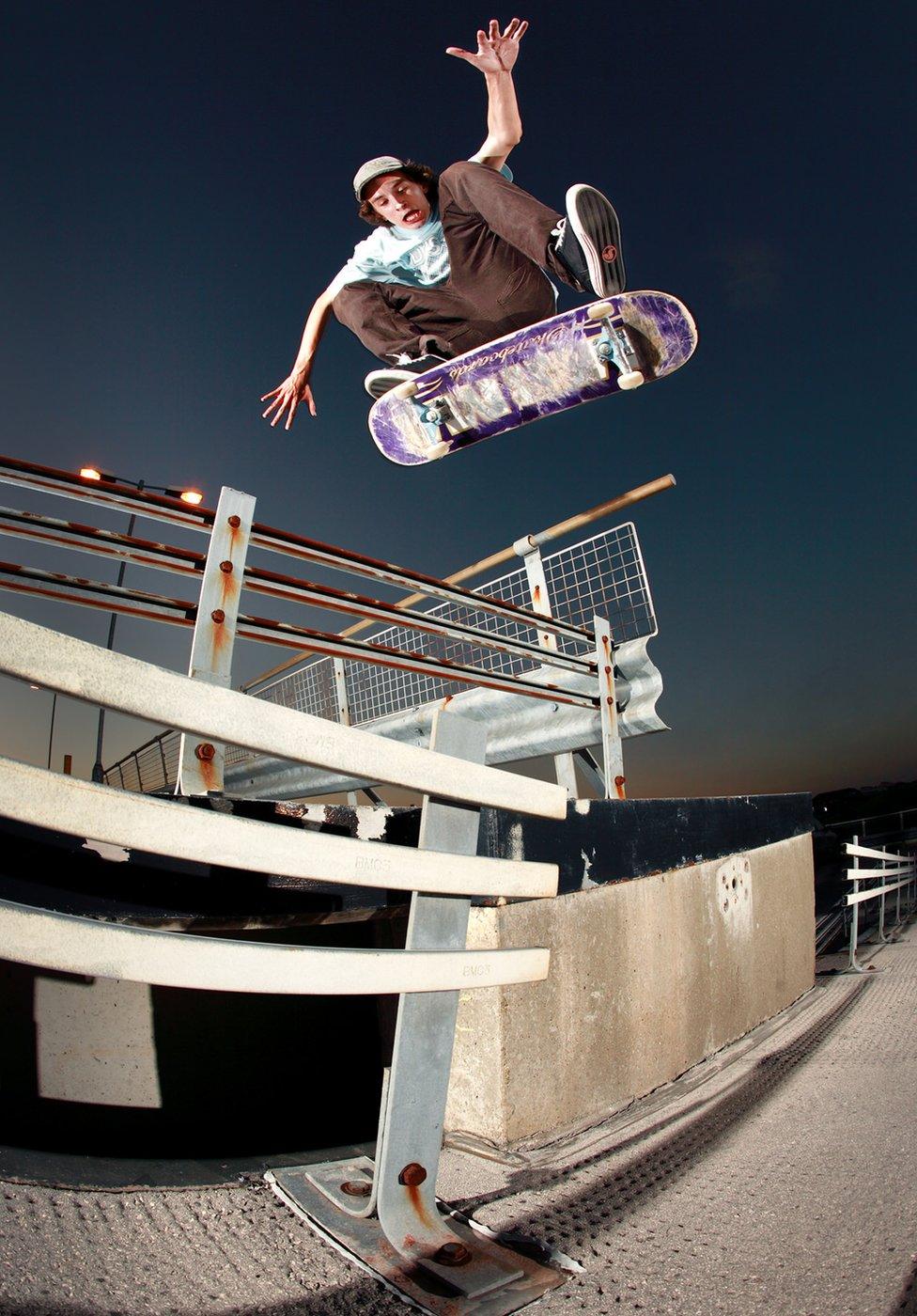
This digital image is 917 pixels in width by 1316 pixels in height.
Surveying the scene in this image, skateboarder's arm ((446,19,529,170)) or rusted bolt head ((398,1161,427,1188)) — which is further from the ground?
skateboarder's arm ((446,19,529,170))

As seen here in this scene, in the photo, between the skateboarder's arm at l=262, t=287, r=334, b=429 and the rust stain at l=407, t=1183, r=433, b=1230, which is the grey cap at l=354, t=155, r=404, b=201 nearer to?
the skateboarder's arm at l=262, t=287, r=334, b=429

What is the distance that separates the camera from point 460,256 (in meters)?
6.60

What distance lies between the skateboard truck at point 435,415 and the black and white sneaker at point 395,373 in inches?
3.4

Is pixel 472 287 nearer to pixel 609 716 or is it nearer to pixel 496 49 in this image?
pixel 496 49

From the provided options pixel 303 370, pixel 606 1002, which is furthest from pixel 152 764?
pixel 606 1002

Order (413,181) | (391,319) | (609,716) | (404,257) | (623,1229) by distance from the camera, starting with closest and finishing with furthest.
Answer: (623,1229) → (609,716) → (413,181) → (404,257) → (391,319)

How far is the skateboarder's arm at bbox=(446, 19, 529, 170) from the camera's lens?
18.4 feet

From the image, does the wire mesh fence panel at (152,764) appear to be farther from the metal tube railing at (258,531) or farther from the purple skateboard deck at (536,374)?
the metal tube railing at (258,531)

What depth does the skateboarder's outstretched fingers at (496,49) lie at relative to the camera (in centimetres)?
559

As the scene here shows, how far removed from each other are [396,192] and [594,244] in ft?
8.61

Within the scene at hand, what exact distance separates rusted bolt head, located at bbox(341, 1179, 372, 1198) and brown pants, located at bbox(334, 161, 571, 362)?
239 inches

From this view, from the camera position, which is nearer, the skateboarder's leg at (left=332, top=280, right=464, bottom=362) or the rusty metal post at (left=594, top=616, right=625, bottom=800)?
the rusty metal post at (left=594, top=616, right=625, bottom=800)

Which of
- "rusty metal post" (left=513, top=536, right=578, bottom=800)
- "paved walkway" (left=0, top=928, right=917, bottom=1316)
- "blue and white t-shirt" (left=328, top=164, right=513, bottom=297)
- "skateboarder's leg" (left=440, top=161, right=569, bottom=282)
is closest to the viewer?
"paved walkway" (left=0, top=928, right=917, bottom=1316)

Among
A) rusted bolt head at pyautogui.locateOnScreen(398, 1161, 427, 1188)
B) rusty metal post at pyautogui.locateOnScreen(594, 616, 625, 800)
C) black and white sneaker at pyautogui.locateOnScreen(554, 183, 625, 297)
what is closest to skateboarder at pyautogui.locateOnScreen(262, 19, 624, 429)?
black and white sneaker at pyautogui.locateOnScreen(554, 183, 625, 297)
